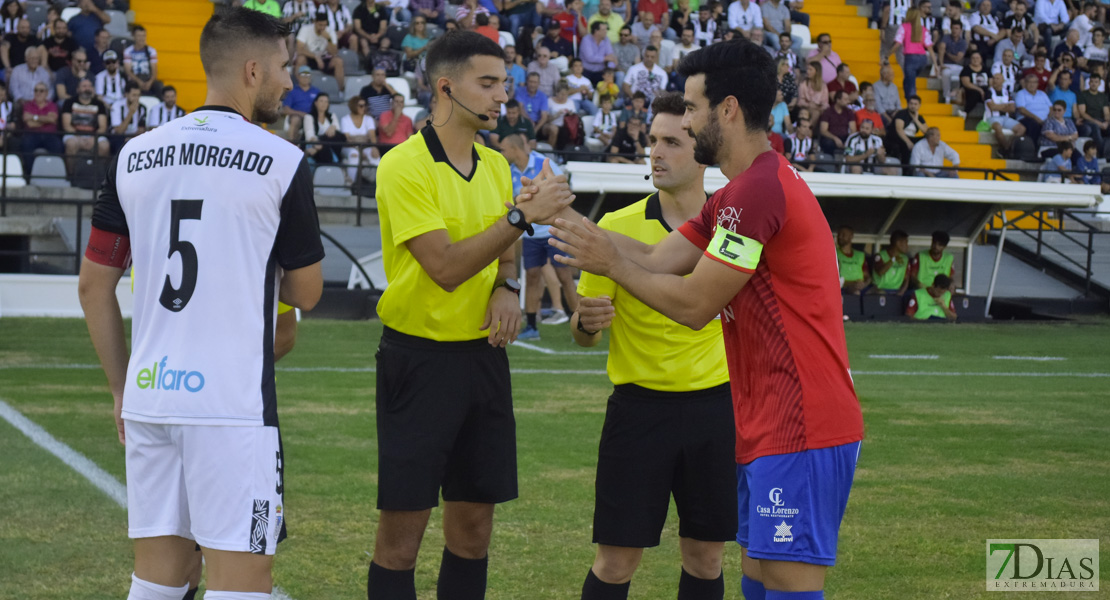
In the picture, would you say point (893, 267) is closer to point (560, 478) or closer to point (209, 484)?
point (560, 478)

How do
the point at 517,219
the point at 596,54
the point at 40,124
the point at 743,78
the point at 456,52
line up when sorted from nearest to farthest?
the point at 743,78 < the point at 517,219 < the point at 456,52 < the point at 40,124 < the point at 596,54

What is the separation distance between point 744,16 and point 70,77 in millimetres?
13166

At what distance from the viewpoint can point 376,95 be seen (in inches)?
760

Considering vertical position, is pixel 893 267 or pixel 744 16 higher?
pixel 744 16

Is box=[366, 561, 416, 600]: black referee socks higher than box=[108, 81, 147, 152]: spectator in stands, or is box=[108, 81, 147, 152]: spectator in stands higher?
box=[366, 561, 416, 600]: black referee socks

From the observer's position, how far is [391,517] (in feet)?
13.9

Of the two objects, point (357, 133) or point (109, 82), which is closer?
point (109, 82)

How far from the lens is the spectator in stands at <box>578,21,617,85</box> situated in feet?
72.6

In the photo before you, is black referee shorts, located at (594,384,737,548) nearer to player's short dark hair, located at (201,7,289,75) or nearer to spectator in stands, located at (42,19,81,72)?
player's short dark hair, located at (201,7,289,75)

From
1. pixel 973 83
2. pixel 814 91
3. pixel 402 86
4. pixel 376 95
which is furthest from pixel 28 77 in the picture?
pixel 973 83

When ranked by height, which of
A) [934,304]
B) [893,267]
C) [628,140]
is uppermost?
[628,140]

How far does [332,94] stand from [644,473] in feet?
55.7

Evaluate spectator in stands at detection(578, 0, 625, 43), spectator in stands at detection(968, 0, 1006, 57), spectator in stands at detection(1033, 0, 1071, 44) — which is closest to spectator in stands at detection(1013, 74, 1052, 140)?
spectator in stands at detection(968, 0, 1006, 57)

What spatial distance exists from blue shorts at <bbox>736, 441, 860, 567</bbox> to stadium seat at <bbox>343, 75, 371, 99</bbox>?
17.6 meters
